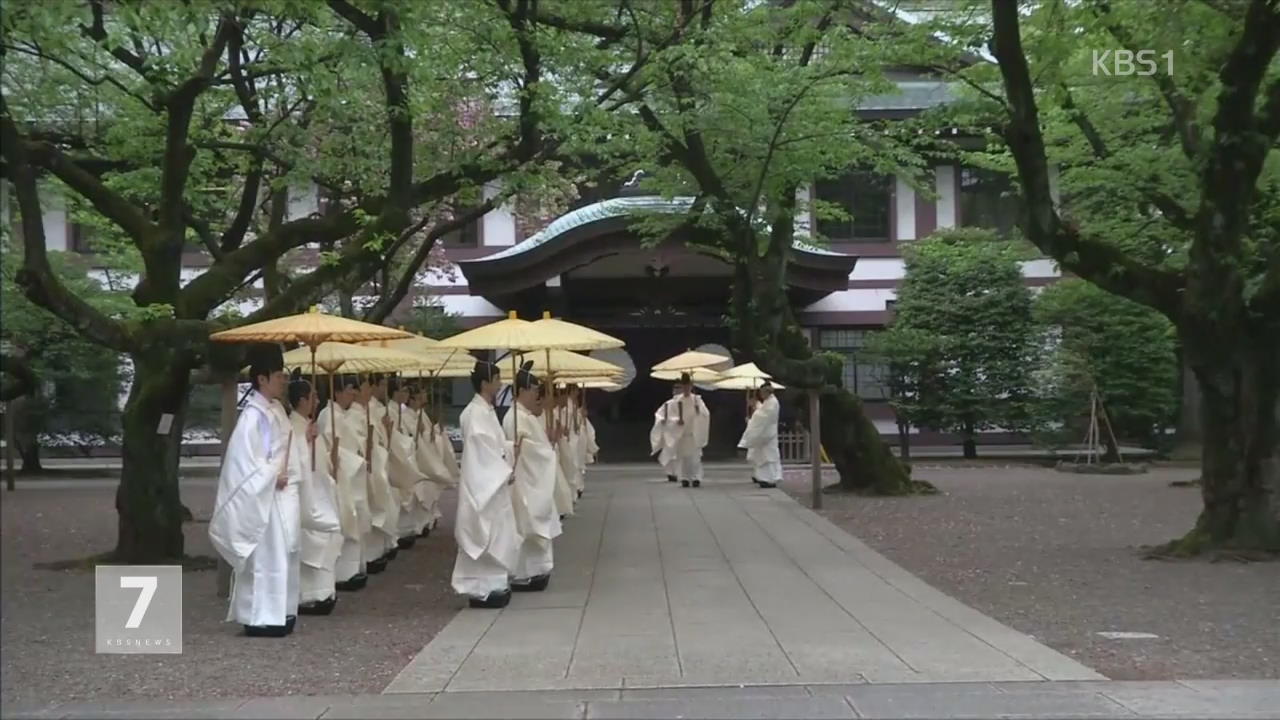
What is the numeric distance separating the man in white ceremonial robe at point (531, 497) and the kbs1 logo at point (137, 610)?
2.88m

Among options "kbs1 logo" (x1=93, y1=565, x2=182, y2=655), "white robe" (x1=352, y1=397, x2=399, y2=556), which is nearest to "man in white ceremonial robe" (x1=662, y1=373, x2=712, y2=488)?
"white robe" (x1=352, y1=397, x2=399, y2=556)

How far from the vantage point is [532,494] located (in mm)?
10672

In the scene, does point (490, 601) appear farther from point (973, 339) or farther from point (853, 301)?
point (853, 301)

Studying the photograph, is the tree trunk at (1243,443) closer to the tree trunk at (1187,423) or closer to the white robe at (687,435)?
the white robe at (687,435)

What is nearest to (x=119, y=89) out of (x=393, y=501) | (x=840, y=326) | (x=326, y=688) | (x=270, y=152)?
(x=270, y=152)

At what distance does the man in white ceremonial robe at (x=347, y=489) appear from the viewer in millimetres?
10602

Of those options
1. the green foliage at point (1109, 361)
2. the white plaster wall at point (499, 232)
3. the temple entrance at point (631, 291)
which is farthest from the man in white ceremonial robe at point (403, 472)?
the green foliage at point (1109, 361)

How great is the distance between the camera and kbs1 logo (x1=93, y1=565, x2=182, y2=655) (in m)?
8.24

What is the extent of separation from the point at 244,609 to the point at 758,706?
4.20m

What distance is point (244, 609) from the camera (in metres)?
8.72

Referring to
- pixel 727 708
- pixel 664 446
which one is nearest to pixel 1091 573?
pixel 727 708

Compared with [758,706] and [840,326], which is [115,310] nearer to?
[758,706]

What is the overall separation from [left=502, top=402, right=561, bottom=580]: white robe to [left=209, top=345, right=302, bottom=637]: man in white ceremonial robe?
7.63ft

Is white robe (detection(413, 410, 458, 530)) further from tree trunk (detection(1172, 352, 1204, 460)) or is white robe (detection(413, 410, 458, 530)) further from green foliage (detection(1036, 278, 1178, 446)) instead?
tree trunk (detection(1172, 352, 1204, 460))
